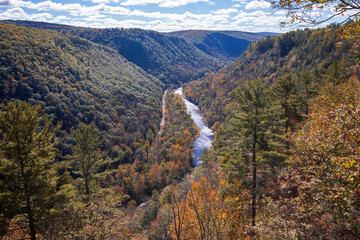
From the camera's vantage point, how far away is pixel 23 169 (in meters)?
9.76

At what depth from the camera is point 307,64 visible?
87.0 metres

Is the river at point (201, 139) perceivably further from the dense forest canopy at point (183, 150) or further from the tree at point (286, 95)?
the tree at point (286, 95)

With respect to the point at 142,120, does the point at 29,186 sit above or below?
above

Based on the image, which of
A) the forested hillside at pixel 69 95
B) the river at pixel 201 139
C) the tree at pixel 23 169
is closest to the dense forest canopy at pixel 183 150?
the tree at pixel 23 169

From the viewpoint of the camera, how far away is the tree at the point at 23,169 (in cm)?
931

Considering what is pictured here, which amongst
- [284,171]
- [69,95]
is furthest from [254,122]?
[69,95]

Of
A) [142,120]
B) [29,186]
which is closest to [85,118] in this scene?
[142,120]

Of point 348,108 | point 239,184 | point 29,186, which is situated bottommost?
point 239,184

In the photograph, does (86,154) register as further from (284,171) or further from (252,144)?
(284,171)

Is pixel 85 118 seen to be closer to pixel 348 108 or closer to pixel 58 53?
pixel 58 53

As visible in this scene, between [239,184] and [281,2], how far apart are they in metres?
13.2

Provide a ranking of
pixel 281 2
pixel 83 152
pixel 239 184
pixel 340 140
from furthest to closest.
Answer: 1. pixel 83 152
2. pixel 239 184
3. pixel 340 140
4. pixel 281 2

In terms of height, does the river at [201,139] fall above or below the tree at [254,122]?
below

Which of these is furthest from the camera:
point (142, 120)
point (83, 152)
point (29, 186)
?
point (142, 120)
